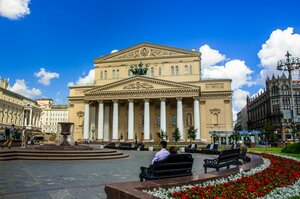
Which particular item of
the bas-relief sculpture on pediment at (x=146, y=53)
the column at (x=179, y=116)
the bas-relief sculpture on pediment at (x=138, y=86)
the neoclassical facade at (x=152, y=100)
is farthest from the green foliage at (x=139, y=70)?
the column at (x=179, y=116)

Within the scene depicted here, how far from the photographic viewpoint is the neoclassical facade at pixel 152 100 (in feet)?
183

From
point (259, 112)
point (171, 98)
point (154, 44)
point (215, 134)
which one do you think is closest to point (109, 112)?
point (171, 98)

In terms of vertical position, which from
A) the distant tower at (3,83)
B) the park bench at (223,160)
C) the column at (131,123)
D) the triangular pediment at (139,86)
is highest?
the distant tower at (3,83)

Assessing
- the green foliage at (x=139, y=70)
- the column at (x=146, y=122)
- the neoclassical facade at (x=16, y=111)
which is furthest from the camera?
the neoclassical facade at (x=16, y=111)

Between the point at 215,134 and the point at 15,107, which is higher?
the point at 15,107

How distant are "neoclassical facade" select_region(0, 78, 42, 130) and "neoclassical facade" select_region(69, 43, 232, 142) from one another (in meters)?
35.7

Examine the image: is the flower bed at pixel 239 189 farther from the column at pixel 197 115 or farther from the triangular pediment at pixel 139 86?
the triangular pediment at pixel 139 86

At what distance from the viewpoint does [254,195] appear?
18.2 feet

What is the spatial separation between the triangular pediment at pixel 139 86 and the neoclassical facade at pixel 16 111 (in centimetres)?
4588

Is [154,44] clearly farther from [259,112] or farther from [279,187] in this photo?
[259,112]

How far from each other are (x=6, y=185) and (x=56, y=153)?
10766 mm

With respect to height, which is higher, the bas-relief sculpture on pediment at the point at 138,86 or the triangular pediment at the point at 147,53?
the triangular pediment at the point at 147,53

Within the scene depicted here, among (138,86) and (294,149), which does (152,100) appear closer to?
(138,86)

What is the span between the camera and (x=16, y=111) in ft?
322
